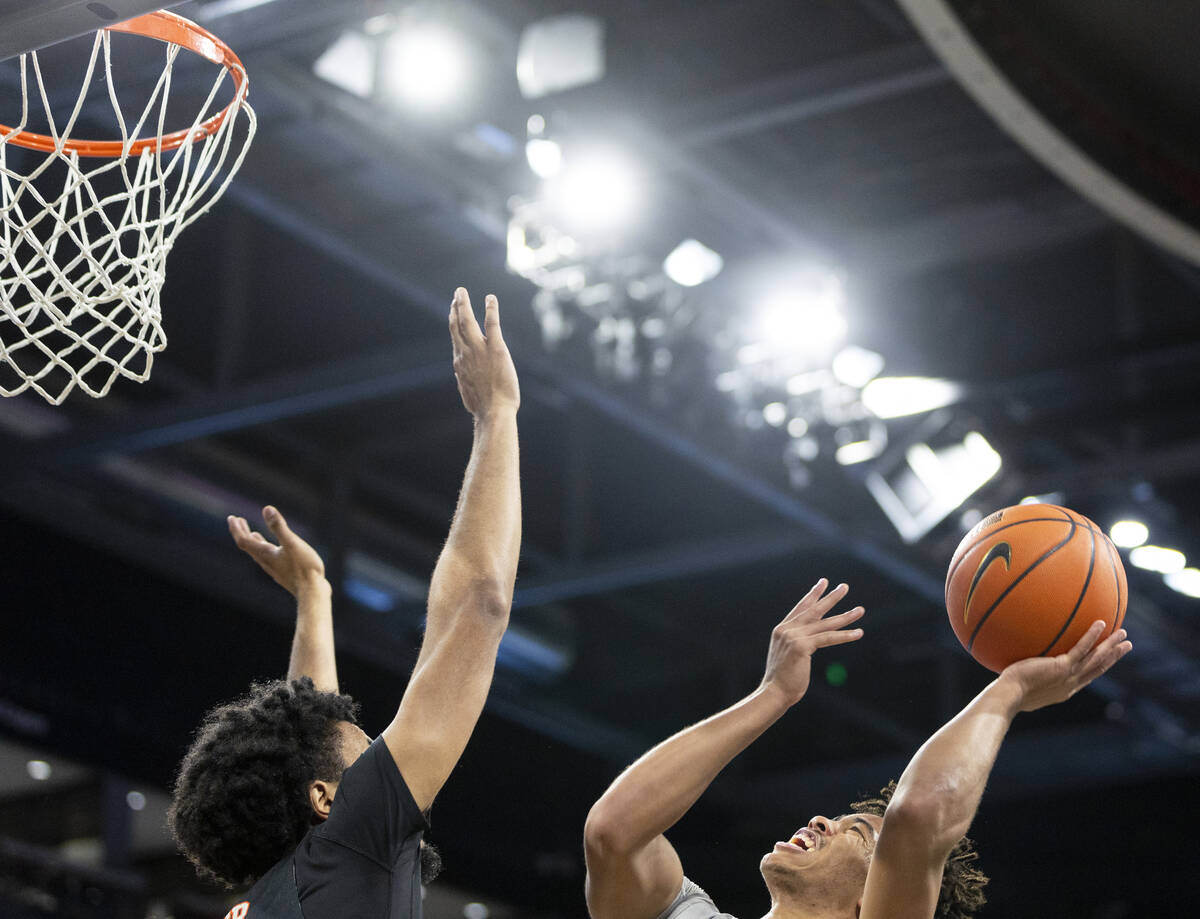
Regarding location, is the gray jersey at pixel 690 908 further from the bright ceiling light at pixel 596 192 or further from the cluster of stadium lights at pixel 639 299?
the bright ceiling light at pixel 596 192

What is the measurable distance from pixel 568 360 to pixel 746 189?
1140mm

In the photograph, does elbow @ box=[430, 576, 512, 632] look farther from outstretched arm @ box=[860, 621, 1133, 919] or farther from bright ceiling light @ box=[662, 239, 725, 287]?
bright ceiling light @ box=[662, 239, 725, 287]

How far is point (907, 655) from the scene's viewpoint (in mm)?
12188

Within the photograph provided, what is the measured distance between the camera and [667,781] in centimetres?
291

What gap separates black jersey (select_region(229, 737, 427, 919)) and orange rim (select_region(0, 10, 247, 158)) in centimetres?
136

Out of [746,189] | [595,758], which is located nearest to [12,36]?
[746,189]

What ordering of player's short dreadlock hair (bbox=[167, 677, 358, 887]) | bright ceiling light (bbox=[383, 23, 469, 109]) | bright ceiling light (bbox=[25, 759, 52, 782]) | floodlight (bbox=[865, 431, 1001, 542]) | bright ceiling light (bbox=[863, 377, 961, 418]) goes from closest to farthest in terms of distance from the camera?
player's short dreadlock hair (bbox=[167, 677, 358, 887])
bright ceiling light (bbox=[383, 23, 469, 109])
bright ceiling light (bbox=[863, 377, 961, 418])
floodlight (bbox=[865, 431, 1001, 542])
bright ceiling light (bbox=[25, 759, 52, 782])

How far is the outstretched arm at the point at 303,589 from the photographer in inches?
126

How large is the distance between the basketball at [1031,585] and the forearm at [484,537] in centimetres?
89

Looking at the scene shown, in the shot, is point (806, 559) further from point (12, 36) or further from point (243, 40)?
point (12, 36)

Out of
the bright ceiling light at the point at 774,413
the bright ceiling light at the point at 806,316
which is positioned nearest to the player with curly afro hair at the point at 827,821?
the bright ceiling light at the point at 806,316

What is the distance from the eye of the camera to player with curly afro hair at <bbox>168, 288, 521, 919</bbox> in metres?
2.17

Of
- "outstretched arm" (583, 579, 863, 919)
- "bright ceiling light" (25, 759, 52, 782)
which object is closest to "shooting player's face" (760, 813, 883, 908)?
"outstretched arm" (583, 579, 863, 919)

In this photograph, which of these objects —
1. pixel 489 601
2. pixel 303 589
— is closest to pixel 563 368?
pixel 303 589
